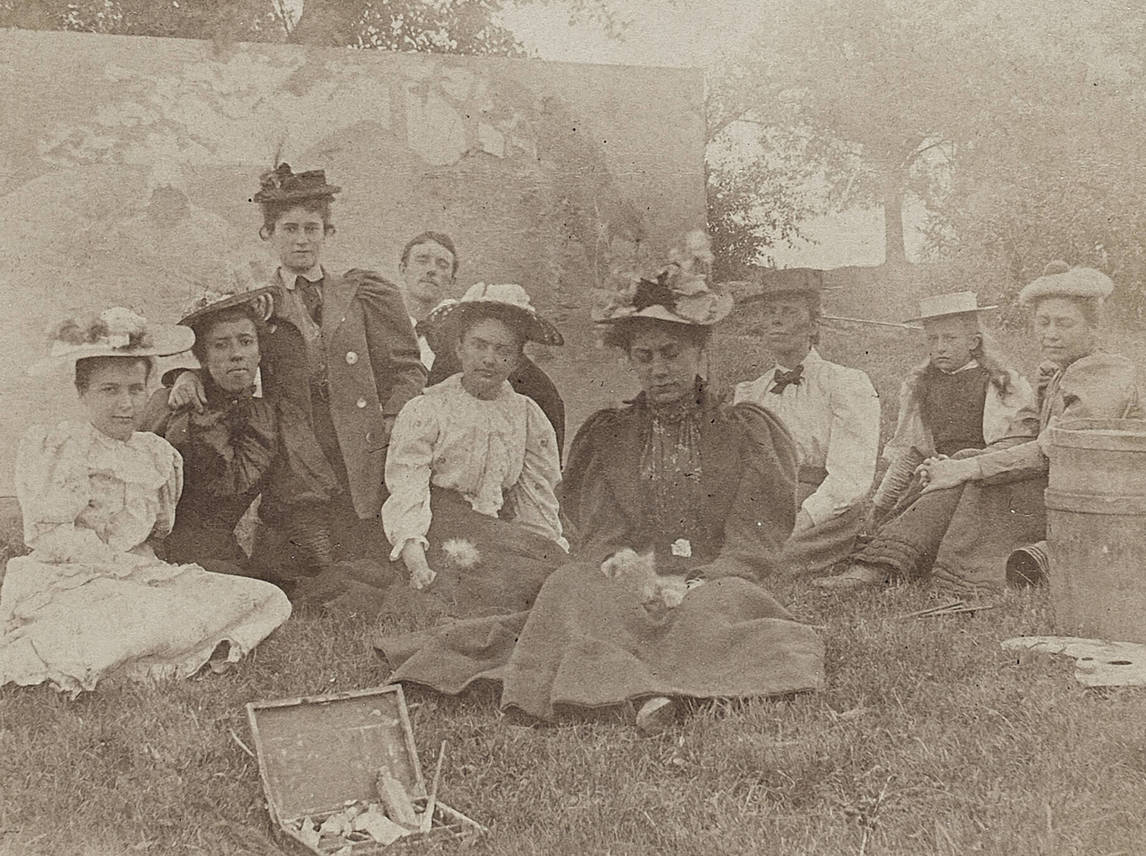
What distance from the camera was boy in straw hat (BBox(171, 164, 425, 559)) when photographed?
6332 mm

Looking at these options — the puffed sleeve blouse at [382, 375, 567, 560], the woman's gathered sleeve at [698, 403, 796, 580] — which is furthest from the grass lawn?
the puffed sleeve blouse at [382, 375, 567, 560]

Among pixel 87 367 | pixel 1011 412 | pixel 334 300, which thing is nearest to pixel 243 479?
pixel 87 367

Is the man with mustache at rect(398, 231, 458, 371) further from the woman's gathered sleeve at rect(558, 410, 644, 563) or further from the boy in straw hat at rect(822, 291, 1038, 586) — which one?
the boy in straw hat at rect(822, 291, 1038, 586)

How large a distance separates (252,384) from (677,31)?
323 cm

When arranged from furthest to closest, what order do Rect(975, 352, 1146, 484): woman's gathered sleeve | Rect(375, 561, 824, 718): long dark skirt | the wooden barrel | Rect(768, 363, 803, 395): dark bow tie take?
Rect(768, 363, 803, 395): dark bow tie
Rect(975, 352, 1146, 484): woman's gathered sleeve
the wooden barrel
Rect(375, 561, 824, 718): long dark skirt

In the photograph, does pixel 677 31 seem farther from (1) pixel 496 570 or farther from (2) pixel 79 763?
(2) pixel 79 763

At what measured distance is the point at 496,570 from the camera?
5746mm

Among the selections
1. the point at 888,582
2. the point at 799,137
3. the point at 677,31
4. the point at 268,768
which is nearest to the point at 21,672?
the point at 268,768

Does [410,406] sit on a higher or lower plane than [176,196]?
lower

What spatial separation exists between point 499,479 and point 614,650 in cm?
185

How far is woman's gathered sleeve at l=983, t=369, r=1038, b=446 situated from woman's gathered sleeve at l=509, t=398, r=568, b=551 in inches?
91.8

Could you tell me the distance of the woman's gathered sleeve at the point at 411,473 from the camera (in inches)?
224

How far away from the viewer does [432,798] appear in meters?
3.63

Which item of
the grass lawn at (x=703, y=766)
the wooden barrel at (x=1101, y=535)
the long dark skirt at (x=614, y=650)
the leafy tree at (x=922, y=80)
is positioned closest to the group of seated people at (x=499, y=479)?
the long dark skirt at (x=614, y=650)
